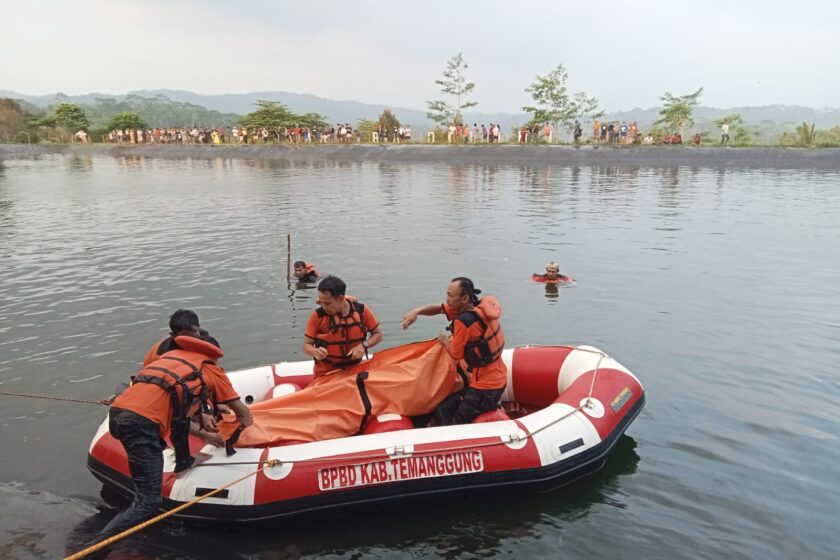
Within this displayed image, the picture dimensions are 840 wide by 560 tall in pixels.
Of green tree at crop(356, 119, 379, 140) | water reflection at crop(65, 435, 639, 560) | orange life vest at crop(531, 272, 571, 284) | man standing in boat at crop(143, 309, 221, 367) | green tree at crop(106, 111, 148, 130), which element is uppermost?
green tree at crop(106, 111, 148, 130)

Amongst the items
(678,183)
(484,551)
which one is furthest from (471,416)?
(678,183)

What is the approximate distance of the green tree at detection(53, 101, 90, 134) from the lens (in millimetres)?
54156

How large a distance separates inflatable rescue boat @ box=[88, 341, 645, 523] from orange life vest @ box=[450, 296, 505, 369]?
52 cm

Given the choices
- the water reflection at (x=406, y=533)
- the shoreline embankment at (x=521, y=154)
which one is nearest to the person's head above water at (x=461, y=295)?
the water reflection at (x=406, y=533)

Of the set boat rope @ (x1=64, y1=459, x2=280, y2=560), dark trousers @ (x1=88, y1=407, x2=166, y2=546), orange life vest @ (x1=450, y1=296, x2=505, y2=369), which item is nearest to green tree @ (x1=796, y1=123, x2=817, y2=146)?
orange life vest @ (x1=450, y1=296, x2=505, y2=369)

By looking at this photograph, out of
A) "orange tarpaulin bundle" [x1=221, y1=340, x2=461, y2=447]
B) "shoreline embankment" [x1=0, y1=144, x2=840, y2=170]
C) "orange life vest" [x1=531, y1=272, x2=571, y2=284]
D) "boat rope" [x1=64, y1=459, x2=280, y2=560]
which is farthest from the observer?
"shoreline embankment" [x1=0, y1=144, x2=840, y2=170]

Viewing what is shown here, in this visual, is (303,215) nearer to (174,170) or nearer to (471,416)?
(471,416)

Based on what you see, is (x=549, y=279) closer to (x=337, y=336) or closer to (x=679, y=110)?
(x=337, y=336)

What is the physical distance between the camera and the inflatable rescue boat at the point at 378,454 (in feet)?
14.7

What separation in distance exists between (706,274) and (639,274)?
1.37 m

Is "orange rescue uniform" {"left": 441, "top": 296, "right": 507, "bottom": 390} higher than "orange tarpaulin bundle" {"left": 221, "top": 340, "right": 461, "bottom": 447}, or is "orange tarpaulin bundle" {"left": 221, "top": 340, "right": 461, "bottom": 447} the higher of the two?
"orange rescue uniform" {"left": 441, "top": 296, "right": 507, "bottom": 390}

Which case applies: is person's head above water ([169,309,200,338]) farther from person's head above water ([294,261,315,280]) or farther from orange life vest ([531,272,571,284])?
orange life vest ([531,272,571,284])

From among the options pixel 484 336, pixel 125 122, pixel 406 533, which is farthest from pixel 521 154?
pixel 125 122

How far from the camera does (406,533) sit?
4.59m
